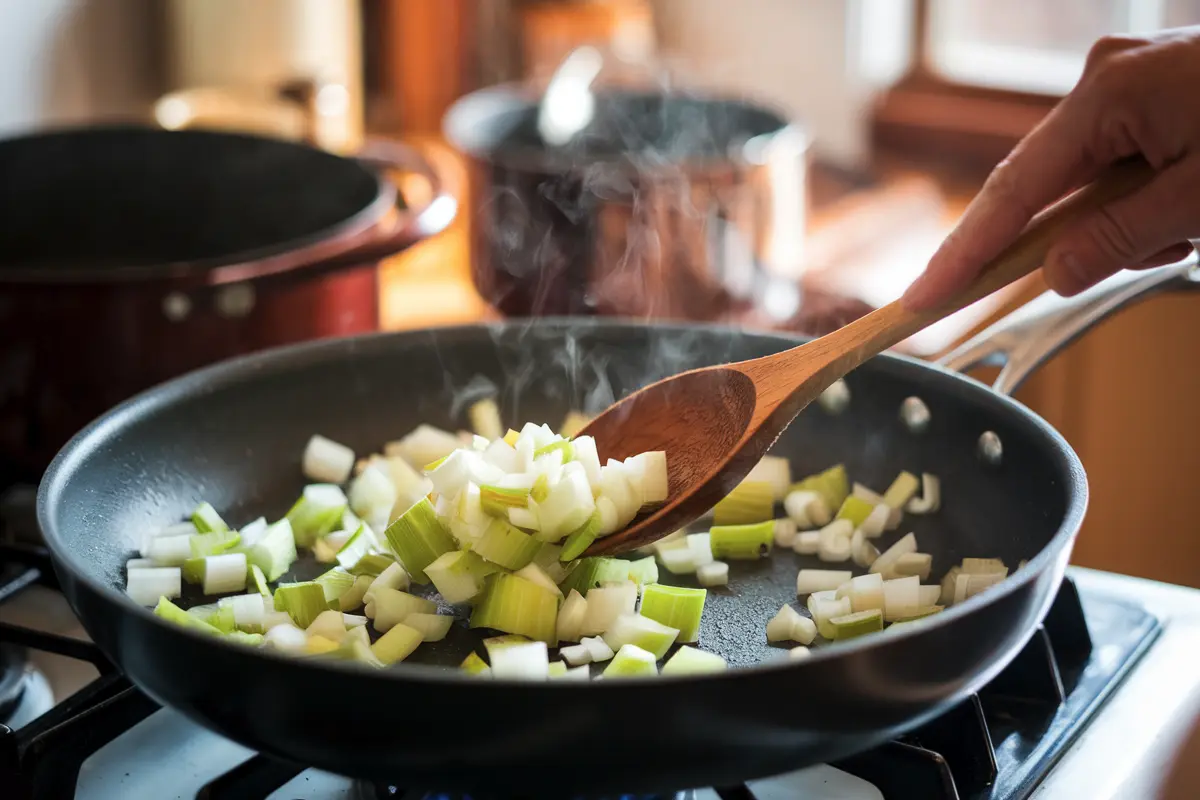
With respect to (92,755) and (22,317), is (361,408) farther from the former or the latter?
(92,755)

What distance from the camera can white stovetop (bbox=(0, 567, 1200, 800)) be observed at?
783 millimetres

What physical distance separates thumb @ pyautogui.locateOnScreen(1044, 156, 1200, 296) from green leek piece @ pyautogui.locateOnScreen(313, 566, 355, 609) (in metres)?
0.51

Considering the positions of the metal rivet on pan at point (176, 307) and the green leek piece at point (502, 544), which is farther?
the metal rivet on pan at point (176, 307)

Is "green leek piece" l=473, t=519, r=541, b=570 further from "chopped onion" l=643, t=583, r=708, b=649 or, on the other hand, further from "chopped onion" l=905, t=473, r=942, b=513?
"chopped onion" l=905, t=473, r=942, b=513

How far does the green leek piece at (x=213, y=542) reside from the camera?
3.01ft

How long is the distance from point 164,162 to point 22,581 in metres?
0.61

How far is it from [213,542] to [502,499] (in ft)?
0.77

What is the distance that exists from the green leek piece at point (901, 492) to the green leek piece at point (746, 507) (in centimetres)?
9

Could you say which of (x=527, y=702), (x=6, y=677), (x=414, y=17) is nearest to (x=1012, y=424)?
(x=527, y=702)

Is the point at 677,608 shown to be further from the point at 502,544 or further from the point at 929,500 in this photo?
the point at 929,500

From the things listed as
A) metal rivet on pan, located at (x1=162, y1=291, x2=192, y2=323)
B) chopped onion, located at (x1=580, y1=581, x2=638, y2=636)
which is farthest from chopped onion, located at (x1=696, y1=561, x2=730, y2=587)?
metal rivet on pan, located at (x1=162, y1=291, x2=192, y2=323)

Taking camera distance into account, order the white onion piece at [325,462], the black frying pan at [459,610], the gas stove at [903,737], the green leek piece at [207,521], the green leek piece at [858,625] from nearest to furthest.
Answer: the black frying pan at [459,610]
the gas stove at [903,737]
the green leek piece at [858,625]
the green leek piece at [207,521]
the white onion piece at [325,462]

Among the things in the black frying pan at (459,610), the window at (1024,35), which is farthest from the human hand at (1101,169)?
the window at (1024,35)

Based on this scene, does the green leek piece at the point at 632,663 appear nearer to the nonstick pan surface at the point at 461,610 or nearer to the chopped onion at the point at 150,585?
the nonstick pan surface at the point at 461,610
